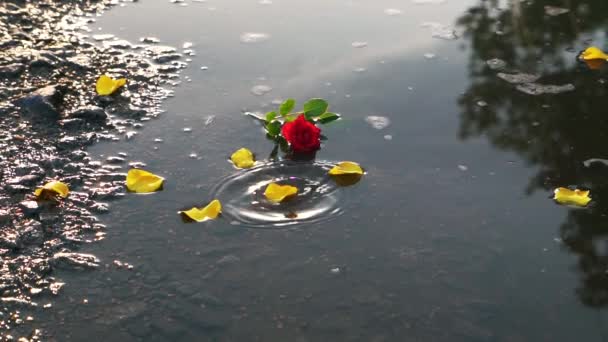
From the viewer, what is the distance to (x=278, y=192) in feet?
9.20

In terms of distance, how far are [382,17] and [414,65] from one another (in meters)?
0.70

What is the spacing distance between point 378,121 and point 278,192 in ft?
2.76

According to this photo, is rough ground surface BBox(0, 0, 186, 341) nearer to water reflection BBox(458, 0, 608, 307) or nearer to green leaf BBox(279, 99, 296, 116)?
green leaf BBox(279, 99, 296, 116)

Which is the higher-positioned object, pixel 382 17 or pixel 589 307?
pixel 382 17

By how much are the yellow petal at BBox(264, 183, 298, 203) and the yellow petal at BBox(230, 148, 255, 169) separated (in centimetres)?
28

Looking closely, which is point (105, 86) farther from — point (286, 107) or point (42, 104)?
point (286, 107)

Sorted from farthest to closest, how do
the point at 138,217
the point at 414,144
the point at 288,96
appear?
the point at 288,96, the point at 414,144, the point at 138,217

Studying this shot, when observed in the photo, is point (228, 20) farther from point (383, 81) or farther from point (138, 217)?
point (138, 217)

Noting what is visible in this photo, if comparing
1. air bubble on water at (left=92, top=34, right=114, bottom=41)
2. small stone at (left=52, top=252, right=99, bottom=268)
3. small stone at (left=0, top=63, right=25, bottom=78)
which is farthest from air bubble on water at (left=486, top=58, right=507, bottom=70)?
small stone at (left=0, top=63, right=25, bottom=78)

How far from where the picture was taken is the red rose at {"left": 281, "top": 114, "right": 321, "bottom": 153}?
3068mm

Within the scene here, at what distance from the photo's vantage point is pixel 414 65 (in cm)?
395

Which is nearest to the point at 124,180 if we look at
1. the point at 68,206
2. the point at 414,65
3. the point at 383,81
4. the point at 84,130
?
the point at 68,206

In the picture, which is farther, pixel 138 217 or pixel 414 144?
pixel 414 144

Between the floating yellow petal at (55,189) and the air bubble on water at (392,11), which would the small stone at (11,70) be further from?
the air bubble on water at (392,11)
